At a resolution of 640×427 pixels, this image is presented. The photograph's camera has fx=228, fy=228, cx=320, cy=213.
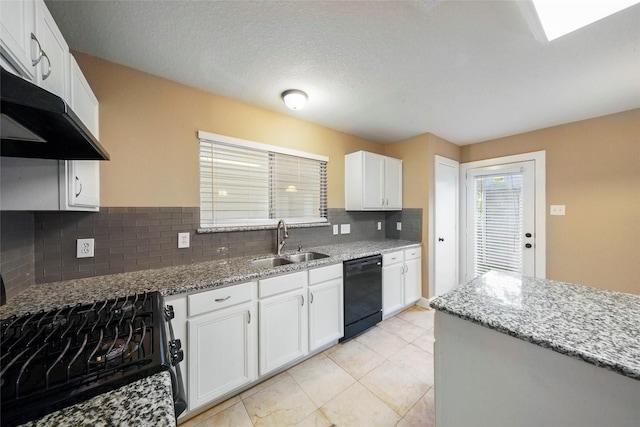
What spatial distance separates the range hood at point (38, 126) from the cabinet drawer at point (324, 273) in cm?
160

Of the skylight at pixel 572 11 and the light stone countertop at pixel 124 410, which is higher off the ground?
the skylight at pixel 572 11

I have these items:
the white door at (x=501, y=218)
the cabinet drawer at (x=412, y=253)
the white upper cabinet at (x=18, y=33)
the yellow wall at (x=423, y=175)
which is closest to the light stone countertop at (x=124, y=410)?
the white upper cabinet at (x=18, y=33)

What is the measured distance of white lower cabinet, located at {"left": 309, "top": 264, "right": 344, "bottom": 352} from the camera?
202cm

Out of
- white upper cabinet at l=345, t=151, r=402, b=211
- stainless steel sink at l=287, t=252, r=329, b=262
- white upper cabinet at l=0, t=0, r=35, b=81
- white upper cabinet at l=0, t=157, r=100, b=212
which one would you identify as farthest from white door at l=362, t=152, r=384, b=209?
white upper cabinet at l=0, t=0, r=35, b=81

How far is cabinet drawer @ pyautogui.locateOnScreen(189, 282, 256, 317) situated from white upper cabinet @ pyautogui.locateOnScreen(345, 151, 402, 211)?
182 centimetres

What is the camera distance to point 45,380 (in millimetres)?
610

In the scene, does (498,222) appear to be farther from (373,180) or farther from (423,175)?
(373,180)

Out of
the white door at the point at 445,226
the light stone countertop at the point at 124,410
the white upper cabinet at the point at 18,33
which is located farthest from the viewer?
the white door at the point at 445,226

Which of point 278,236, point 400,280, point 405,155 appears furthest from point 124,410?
point 405,155

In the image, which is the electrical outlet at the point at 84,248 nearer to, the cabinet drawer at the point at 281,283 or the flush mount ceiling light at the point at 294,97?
the cabinet drawer at the point at 281,283

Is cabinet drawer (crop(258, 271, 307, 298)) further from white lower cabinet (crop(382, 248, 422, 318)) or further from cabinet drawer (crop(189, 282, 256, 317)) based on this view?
white lower cabinet (crop(382, 248, 422, 318))

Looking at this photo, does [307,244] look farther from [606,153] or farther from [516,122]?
[606,153]

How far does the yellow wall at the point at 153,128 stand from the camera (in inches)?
65.5

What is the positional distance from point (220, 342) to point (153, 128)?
1.72 m
